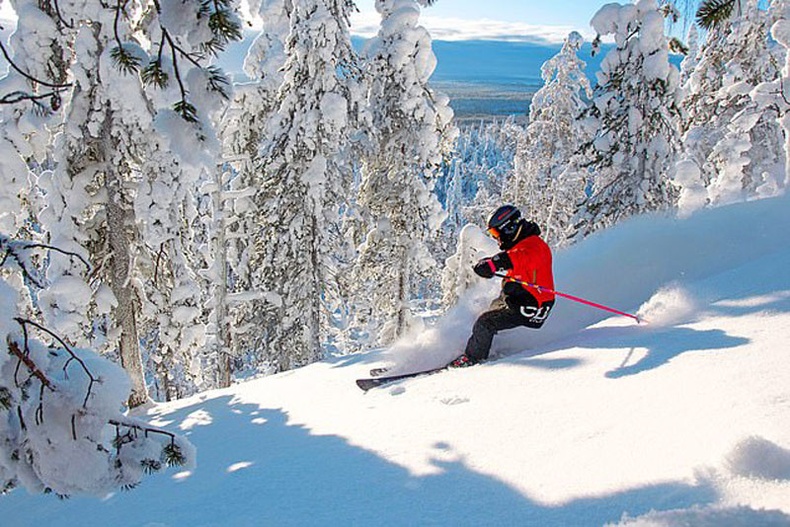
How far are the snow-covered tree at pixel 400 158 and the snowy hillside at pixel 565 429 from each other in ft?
29.1

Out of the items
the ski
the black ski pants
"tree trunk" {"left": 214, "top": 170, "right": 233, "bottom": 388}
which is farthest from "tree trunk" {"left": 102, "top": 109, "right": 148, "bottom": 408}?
the black ski pants

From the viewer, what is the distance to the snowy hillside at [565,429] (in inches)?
112

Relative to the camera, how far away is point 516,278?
6309 mm

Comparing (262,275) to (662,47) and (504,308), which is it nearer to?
(504,308)

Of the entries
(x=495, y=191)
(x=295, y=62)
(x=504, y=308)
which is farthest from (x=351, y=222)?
(x=495, y=191)

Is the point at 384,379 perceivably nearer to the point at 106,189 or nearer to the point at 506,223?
the point at 506,223

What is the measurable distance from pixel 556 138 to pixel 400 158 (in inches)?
473

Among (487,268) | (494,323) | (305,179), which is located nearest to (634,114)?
(305,179)

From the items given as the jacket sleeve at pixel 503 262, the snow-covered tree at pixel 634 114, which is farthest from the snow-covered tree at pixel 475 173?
the jacket sleeve at pixel 503 262

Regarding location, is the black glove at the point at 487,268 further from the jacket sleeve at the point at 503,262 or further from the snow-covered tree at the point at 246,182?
the snow-covered tree at the point at 246,182

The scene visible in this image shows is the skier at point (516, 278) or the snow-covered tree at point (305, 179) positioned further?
the snow-covered tree at point (305, 179)

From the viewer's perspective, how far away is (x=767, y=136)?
17500mm

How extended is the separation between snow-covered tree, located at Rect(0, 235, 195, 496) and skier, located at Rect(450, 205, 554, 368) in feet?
14.3

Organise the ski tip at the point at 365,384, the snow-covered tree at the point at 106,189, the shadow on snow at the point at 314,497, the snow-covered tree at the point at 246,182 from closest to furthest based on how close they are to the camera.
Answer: the shadow on snow at the point at 314,497 < the ski tip at the point at 365,384 < the snow-covered tree at the point at 106,189 < the snow-covered tree at the point at 246,182
